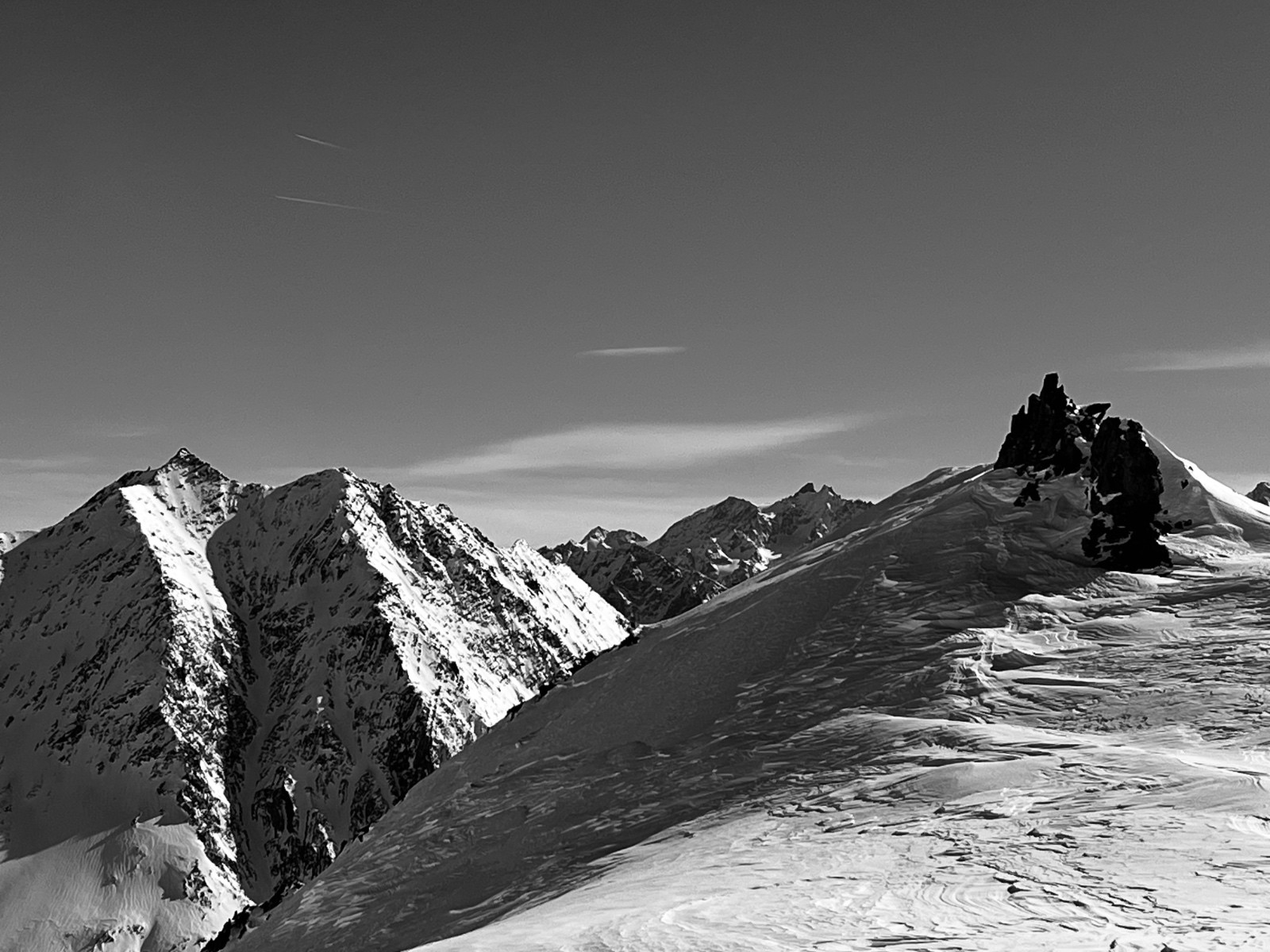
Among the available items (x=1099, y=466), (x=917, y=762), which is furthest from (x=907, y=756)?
(x=1099, y=466)

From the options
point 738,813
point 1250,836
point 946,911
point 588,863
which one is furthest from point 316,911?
point 1250,836

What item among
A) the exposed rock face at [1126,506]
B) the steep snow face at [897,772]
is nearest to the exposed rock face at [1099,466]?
the exposed rock face at [1126,506]

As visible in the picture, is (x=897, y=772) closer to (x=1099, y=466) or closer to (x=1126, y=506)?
(x=1126, y=506)

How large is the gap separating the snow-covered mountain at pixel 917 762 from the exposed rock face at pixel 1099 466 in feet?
0.52

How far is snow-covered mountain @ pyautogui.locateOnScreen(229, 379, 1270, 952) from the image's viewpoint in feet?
72.5

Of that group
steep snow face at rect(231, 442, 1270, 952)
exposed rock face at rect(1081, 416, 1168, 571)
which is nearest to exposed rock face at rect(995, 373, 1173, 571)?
exposed rock face at rect(1081, 416, 1168, 571)

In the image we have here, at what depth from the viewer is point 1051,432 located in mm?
65812

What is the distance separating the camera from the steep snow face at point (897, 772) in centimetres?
2197

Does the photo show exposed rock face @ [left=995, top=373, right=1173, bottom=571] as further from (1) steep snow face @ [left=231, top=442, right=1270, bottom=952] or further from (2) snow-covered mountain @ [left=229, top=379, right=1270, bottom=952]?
(1) steep snow face @ [left=231, top=442, right=1270, bottom=952]

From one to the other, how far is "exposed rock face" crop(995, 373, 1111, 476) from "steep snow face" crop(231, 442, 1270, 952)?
7.27 ft

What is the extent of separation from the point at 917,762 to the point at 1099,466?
29.8m

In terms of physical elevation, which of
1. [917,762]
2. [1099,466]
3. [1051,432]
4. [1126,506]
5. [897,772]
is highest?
[1051,432]

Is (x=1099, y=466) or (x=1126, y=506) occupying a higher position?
(x=1099, y=466)

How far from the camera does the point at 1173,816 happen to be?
85.4 feet
